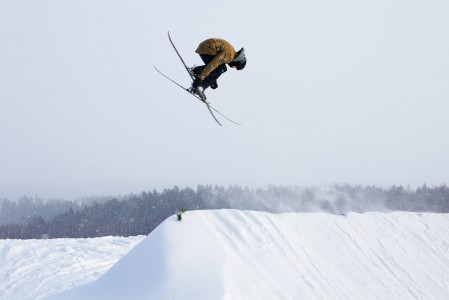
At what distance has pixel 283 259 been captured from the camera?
7.56 metres

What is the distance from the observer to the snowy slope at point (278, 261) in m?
6.51

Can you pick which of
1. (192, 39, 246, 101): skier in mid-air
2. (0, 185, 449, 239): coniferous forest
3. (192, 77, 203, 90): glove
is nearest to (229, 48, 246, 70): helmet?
(192, 39, 246, 101): skier in mid-air

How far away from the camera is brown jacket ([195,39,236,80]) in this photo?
806cm

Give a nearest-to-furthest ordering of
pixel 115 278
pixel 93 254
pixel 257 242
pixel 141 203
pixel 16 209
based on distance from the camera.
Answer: pixel 115 278 → pixel 257 242 → pixel 93 254 → pixel 141 203 → pixel 16 209

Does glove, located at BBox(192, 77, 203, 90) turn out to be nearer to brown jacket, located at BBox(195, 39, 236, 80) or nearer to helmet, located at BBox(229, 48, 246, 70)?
brown jacket, located at BBox(195, 39, 236, 80)

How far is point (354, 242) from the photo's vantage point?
30.6 feet

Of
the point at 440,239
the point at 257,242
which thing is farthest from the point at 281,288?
the point at 440,239

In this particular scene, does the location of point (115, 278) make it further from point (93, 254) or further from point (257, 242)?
point (93, 254)

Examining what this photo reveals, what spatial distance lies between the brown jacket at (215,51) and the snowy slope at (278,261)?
9.93ft

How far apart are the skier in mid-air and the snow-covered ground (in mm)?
2803

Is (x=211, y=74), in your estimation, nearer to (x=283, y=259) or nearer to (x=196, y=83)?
(x=196, y=83)

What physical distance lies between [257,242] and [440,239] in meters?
5.94

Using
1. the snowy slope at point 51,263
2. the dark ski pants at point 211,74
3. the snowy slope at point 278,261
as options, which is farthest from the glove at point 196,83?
the snowy slope at point 51,263

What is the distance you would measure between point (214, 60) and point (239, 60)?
591mm
